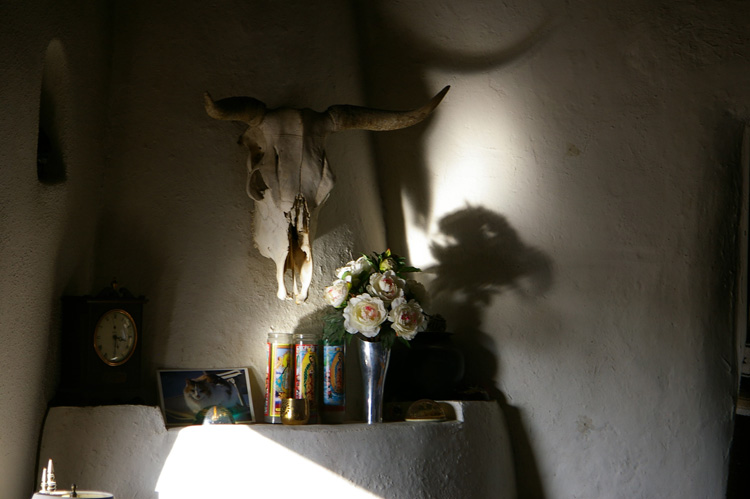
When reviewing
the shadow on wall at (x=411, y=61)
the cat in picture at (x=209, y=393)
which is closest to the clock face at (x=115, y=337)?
the cat in picture at (x=209, y=393)

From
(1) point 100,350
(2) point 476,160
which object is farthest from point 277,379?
(2) point 476,160

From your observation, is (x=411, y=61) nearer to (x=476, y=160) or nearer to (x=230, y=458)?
(x=476, y=160)

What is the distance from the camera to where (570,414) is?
276cm

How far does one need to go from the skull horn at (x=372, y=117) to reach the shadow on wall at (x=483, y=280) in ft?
1.81

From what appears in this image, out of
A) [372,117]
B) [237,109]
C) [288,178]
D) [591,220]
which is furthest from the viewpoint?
[591,220]

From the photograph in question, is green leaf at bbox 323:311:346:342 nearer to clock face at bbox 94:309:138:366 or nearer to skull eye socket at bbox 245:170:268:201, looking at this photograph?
skull eye socket at bbox 245:170:268:201

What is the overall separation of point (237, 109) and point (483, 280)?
1.21 m

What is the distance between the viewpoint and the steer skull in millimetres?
2547

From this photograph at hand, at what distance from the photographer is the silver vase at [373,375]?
8.47 feet

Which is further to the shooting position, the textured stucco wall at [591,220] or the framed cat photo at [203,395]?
the textured stucco wall at [591,220]

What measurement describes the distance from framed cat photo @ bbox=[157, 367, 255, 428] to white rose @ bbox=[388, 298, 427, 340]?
0.56m

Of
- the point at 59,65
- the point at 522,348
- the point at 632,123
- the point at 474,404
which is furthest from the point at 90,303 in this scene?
the point at 632,123

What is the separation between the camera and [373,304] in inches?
99.7

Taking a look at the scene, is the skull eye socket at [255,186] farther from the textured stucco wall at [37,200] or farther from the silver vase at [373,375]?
the silver vase at [373,375]
